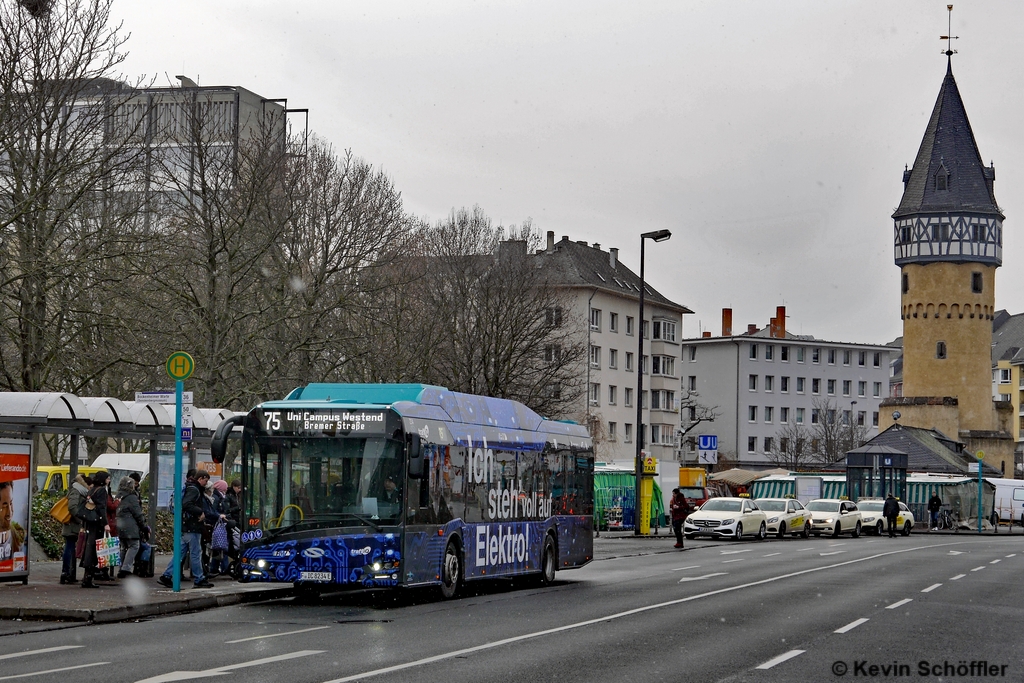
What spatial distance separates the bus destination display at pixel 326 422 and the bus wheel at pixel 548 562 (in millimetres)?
6489

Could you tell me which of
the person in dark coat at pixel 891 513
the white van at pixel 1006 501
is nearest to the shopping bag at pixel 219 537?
the person in dark coat at pixel 891 513

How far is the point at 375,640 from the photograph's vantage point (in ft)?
47.1

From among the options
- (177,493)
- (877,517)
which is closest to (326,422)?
(177,493)

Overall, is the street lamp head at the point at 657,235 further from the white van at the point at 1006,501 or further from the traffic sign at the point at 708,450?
the white van at the point at 1006,501

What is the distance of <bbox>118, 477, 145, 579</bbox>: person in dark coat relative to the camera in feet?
67.2

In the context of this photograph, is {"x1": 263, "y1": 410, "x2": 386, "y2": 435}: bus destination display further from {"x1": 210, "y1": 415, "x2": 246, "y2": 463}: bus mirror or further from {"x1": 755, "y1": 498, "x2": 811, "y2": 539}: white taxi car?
{"x1": 755, "y1": 498, "x2": 811, "y2": 539}: white taxi car

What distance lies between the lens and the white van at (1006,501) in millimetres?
76438

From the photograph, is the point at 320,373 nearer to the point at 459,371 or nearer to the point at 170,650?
the point at 459,371

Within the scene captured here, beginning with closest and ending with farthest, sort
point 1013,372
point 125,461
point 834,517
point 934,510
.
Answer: point 125,461
point 834,517
point 934,510
point 1013,372

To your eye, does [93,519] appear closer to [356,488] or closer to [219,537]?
[219,537]

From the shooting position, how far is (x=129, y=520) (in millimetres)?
20531

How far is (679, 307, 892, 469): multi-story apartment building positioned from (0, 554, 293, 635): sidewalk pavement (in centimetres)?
11149

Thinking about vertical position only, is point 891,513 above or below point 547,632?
above

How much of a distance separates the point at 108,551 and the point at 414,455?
529 centimetres
